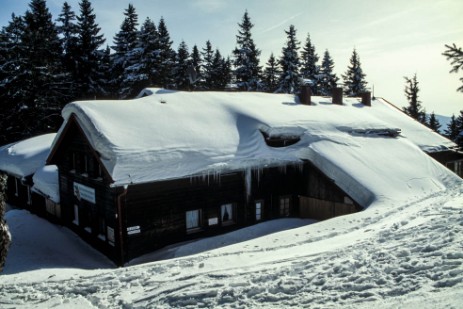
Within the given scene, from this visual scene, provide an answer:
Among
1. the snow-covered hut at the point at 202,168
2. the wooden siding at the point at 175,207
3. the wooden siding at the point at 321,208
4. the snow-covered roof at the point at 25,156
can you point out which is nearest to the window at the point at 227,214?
the snow-covered hut at the point at 202,168

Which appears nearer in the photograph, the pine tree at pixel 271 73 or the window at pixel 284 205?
the window at pixel 284 205

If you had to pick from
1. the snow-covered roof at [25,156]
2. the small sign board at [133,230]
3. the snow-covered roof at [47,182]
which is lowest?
the small sign board at [133,230]

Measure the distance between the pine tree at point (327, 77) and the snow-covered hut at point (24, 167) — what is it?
37.2m

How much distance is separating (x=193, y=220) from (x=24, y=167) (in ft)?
42.8

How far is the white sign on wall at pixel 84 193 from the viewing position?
17.0m

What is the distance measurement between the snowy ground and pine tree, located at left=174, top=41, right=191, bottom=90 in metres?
40.9

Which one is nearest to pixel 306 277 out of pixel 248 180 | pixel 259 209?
pixel 248 180

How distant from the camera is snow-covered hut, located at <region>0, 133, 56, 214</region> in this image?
23266mm

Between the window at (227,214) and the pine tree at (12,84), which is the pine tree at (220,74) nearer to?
the pine tree at (12,84)

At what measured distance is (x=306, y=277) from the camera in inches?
295

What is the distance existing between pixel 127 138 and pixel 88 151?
2541 millimetres

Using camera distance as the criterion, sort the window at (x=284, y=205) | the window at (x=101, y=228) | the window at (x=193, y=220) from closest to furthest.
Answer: the window at (x=101, y=228)
the window at (x=193, y=220)
the window at (x=284, y=205)

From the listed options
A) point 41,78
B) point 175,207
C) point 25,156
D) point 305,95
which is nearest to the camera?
point 175,207

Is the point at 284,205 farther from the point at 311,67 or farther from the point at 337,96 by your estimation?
the point at 311,67
